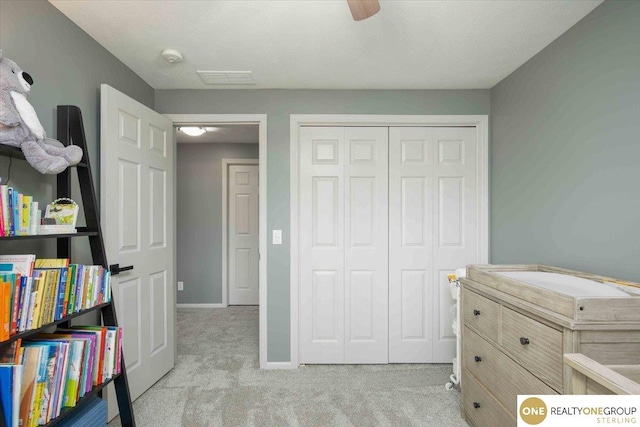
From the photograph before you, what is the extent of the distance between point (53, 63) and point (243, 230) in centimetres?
316

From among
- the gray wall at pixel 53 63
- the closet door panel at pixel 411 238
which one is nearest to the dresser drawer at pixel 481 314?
the closet door panel at pixel 411 238

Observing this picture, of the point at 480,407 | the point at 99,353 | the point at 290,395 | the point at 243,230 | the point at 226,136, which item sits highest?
the point at 226,136

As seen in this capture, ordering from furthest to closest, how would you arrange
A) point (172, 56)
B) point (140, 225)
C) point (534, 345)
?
point (140, 225) < point (172, 56) < point (534, 345)

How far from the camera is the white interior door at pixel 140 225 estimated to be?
1.94 meters

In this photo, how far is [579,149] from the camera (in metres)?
1.76

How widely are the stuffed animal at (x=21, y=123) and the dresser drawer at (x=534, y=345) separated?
2.21 meters

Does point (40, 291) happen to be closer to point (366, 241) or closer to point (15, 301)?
point (15, 301)

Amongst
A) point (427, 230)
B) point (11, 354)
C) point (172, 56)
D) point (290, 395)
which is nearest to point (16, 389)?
point (11, 354)

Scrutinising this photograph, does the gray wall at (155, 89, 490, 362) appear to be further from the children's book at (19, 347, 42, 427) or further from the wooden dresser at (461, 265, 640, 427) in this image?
the children's book at (19, 347, 42, 427)

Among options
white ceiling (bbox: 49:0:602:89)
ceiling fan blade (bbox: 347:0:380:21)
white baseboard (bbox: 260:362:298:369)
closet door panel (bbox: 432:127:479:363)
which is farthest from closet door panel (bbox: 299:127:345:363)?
ceiling fan blade (bbox: 347:0:380:21)

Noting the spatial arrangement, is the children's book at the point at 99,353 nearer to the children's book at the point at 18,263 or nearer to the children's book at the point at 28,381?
the children's book at the point at 28,381

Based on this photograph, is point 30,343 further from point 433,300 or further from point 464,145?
point 464,145

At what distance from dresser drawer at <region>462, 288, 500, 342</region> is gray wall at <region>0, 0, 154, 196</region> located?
94.5 inches

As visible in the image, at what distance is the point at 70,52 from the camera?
178 cm
